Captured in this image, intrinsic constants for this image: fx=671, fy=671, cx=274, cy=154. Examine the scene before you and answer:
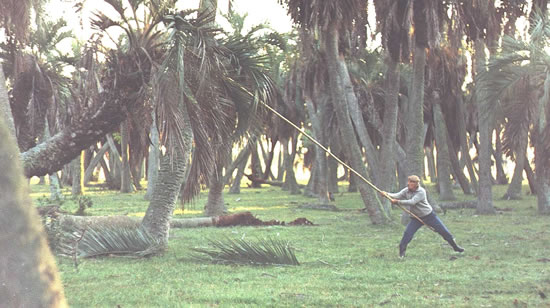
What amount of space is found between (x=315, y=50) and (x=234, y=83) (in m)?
12.6

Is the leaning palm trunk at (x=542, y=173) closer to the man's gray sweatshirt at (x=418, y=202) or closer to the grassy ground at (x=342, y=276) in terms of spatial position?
the grassy ground at (x=342, y=276)

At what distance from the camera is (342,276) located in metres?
9.73

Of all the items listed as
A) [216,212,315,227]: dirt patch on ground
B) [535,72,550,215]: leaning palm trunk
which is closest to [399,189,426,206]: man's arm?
[216,212,315,227]: dirt patch on ground

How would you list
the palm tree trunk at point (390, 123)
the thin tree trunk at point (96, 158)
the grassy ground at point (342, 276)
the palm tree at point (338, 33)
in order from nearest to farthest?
the grassy ground at point (342, 276), the palm tree at point (338, 33), the palm tree trunk at point (390, 123), the thin tree trunk at point (96, 158)

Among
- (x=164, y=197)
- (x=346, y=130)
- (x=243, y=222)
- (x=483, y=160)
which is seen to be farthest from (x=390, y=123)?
(x=164, y=197)

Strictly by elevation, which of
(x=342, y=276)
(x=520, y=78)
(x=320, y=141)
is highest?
(x=520, y=78)

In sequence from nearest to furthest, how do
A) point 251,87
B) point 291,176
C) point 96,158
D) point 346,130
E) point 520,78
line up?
point 251,87 → point 346,130 → point 520,78 → point 291,176 → point 96,158

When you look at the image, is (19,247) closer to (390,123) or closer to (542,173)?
(390,123)

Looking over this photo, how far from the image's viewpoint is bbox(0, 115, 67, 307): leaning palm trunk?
264 cm

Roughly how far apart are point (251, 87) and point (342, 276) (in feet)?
15.1

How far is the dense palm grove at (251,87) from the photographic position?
39.6ft

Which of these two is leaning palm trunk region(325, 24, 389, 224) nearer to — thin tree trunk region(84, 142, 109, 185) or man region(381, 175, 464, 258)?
man region(381, 175, 464, 258)

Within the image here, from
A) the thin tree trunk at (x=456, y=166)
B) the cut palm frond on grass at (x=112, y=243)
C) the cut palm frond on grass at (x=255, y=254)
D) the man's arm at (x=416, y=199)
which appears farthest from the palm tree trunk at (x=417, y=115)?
the thin tree trunk at (x=456, y=166)

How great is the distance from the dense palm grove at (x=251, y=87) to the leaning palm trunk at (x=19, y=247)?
0.01 metres
